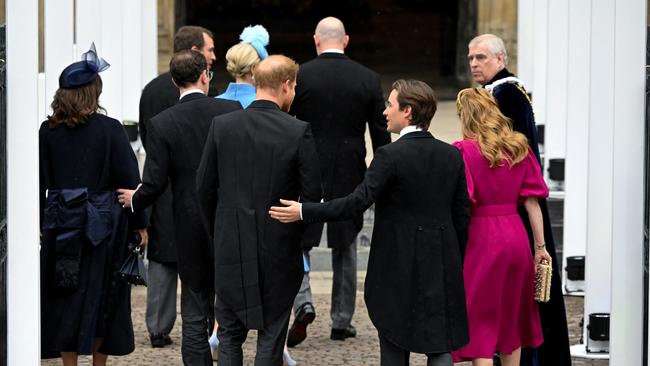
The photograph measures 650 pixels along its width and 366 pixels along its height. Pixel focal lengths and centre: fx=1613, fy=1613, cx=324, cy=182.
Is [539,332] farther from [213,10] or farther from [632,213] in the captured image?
[213,10]

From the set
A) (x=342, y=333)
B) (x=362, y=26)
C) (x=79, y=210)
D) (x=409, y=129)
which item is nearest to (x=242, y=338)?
(x=79, y=210)

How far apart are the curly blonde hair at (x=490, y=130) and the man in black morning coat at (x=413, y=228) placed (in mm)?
409

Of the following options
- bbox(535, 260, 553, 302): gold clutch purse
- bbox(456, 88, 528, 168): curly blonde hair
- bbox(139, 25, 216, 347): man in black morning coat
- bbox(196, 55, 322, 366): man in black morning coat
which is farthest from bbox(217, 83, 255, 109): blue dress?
bbox(535, 260, 553, 302): gold clutch purse

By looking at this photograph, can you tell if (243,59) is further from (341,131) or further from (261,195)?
(261,195)

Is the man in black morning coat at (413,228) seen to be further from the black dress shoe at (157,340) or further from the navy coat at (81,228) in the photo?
the black dress shoe at (157,340)

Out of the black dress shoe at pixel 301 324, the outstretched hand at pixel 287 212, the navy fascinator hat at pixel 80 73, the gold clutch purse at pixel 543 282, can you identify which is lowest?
the black dress shoe at pixel 301 324

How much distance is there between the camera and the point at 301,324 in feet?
29.0

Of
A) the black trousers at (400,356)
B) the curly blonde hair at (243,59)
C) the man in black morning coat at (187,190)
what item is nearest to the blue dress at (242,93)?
the curly blonde hair at (243,59)

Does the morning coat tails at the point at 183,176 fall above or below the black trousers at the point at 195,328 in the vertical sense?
above

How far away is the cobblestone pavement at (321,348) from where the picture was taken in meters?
8.56

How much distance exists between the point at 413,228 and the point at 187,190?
1.28 m

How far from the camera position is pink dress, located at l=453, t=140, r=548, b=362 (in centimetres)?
718

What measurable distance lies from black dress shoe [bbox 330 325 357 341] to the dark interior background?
12.6 m

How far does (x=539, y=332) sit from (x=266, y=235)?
1474 millimetres
